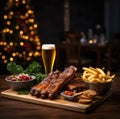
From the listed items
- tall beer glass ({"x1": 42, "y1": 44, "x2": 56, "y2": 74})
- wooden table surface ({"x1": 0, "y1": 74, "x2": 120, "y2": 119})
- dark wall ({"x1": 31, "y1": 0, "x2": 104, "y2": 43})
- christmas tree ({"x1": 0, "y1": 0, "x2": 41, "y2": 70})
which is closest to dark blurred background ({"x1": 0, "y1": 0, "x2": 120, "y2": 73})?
dark wall ({"x1": 31, "y1": 0, "x2": 104, "y2": 43})

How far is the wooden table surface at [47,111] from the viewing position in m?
1.55

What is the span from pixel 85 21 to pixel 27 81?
6.27 meters

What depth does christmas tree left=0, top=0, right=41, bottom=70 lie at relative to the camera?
4152 millimetres

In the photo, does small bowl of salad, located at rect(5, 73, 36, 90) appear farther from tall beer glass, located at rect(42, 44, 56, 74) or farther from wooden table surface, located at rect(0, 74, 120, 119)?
tall beer glass, located at rect(42, 44, 56, 74)

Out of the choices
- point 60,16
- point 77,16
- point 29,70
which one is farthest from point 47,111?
point 77,16

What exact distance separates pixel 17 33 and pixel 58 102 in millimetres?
2669

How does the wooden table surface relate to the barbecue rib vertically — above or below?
below

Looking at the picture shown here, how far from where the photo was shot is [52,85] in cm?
186

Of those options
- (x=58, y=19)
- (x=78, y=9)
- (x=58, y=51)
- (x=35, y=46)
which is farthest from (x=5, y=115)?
(x=78, y=9)

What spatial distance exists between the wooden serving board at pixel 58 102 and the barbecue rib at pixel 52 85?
0.12 feet

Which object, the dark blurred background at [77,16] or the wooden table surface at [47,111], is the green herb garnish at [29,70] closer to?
the wooden table surface at [47,111]

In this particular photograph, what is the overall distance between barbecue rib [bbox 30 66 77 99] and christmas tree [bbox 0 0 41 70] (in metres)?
2.27

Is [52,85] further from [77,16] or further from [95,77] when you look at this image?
[77,16]

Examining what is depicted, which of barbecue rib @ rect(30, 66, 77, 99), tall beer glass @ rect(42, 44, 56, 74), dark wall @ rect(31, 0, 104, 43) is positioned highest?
dark wall @ rect(31, 0, 104, 43)
